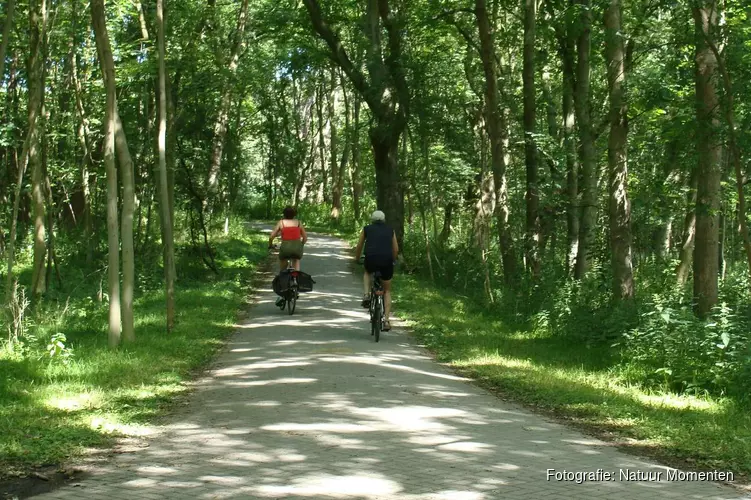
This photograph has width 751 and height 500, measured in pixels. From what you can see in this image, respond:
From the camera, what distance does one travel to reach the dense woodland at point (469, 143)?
513 inches

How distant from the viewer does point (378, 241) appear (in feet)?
50.7

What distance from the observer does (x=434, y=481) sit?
21.0 ft

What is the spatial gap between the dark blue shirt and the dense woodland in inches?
130

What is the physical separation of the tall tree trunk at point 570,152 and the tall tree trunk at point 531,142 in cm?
81

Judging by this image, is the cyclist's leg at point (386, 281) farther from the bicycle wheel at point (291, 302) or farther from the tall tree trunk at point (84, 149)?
the tall tree trunk at point (84, 149)

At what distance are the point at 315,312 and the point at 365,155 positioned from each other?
3317cm

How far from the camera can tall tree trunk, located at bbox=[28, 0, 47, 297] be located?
16031 millimetres

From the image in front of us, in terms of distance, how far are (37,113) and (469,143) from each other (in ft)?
48.2

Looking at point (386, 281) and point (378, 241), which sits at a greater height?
point (378, 241)

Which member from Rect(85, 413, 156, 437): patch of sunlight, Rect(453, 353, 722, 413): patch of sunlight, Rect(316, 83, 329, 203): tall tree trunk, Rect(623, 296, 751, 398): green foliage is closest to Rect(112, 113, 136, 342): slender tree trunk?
Rect(85, 413, 156, 437): patch of sunlight

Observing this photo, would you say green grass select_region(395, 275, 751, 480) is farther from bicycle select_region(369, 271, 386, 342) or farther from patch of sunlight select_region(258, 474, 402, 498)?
patch of sunlight select_region(258, 474, 402, 498)

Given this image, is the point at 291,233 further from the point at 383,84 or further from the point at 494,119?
the point at 383,84

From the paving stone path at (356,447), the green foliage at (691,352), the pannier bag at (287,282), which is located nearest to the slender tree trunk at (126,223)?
the paving stone path at (356,447)

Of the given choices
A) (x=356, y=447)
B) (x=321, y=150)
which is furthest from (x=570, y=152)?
(x=321, y=150)
